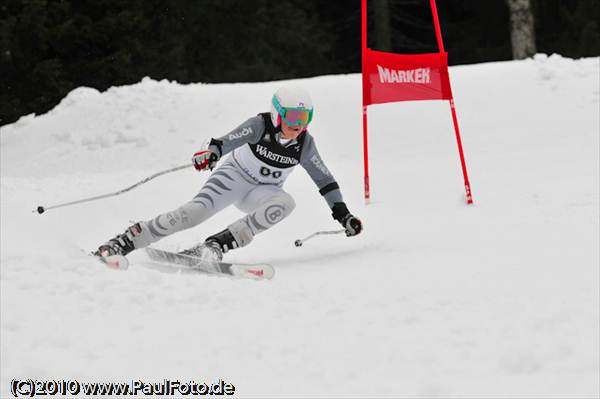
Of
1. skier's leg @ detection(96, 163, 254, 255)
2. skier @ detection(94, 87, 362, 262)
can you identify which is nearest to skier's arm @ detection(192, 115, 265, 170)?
skier @ detection(94, 87, 362, 262)

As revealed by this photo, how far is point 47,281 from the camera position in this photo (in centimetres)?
483

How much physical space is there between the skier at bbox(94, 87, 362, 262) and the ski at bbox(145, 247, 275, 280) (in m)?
0.10

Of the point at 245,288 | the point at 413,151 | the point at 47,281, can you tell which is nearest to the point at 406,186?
the point at 413,151

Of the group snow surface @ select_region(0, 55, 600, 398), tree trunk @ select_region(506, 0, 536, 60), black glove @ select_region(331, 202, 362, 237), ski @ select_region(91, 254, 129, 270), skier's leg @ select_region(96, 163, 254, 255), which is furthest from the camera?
tree trunk @ select_region(506, 0, 536, 60)

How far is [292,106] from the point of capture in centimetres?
604

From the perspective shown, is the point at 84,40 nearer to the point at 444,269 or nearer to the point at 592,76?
the point at 592,76

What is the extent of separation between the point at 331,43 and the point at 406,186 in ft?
54.4

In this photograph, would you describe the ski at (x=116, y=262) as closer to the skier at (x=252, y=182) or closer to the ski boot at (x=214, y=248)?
the skier at (x=252, y=182)

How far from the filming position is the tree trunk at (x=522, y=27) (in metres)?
15.9

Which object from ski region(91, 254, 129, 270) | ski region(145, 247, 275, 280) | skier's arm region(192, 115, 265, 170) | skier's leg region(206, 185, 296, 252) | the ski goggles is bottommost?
ski region(145, 247, 275, 280)

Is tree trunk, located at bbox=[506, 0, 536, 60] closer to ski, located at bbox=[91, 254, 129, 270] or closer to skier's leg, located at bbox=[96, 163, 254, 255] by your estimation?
skier's leg, located at bbox=[96, 163, 254, 255]

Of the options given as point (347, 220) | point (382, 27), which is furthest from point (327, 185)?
point (382, 27)

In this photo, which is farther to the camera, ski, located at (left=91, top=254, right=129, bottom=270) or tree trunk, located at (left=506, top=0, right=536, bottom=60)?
tree trunk, located at (left=506, top=0, right=536, bottom=60)

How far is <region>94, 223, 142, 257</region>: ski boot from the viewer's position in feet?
18.7
